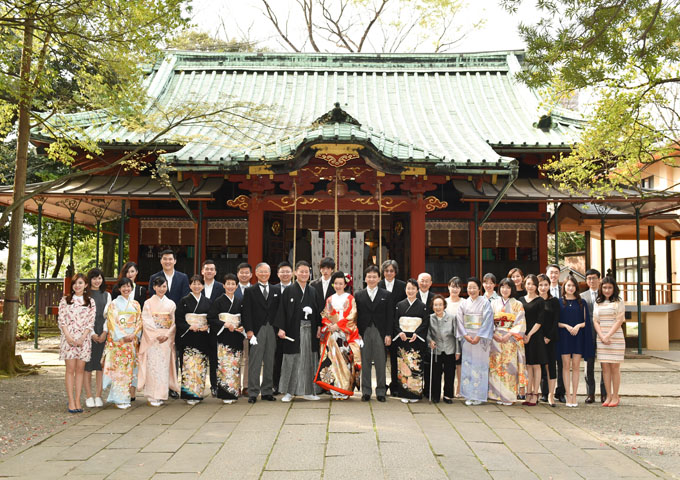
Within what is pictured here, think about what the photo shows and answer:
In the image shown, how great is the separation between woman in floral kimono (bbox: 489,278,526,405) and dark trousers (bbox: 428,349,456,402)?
0.46m

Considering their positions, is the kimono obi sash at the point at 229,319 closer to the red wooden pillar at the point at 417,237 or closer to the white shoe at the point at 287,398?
the white shoe at the point at 287,398

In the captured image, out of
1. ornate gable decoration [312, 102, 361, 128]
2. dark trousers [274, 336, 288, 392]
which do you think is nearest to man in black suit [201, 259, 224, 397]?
dark trousers [274, 336, 288, 392]

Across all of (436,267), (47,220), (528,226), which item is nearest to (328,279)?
(436,267)

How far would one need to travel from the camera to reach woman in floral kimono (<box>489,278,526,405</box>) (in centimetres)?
665

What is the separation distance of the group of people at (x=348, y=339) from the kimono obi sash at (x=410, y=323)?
0.01 metres

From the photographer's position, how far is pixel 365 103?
13.9 metres

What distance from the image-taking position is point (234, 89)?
14258 mm

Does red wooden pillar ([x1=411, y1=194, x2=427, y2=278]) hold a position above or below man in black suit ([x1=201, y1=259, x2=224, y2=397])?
above

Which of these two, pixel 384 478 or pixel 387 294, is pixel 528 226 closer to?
pixel 387 294

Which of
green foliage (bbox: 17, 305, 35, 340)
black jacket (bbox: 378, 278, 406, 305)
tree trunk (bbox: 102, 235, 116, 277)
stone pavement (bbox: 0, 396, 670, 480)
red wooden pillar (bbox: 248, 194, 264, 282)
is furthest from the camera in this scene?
tree trunk (bbox: 102, 235, 116, 277)

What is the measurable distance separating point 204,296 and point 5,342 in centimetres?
400

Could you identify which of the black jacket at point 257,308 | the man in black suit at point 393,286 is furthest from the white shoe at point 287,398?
the man in black suit at point 393,286

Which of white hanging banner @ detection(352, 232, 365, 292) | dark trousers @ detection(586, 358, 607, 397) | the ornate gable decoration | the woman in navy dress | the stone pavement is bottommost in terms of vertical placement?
the stone pavement

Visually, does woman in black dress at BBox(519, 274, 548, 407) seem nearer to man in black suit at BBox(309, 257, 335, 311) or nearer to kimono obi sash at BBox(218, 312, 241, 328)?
man in black suit at BBox(309, 257, 335, 311)
